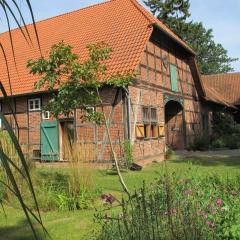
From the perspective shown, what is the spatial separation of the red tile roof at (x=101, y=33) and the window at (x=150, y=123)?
2623 millimetres

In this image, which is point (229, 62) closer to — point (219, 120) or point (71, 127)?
point (219, 120)

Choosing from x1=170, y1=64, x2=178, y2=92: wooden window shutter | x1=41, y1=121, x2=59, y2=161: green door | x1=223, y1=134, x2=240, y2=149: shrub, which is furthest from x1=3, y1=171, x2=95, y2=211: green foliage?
x1=223, y1=134, x2=240, y2=149: shrub

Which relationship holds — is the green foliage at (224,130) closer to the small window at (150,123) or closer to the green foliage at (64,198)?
the small window at (150,123)

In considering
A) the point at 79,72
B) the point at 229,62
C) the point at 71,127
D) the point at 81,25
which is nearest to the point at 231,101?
the point at 81,25

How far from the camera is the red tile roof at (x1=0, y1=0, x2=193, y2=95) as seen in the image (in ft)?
59.0

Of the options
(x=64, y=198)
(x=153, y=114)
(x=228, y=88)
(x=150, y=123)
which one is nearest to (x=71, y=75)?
(x=64, y=198)

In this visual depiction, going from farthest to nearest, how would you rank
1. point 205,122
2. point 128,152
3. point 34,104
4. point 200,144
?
point 205,122 < point 200,144 < point 34,104 < point 128,152

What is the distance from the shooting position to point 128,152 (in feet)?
53.9

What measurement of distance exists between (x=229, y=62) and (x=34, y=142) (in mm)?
64045

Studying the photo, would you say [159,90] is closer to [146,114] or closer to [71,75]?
[146,114]

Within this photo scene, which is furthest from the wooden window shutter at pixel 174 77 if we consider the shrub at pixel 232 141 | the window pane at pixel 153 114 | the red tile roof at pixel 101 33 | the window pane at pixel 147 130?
the shrub at pixel 232 141

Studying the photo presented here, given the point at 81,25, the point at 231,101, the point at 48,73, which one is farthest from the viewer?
the point at 231,101

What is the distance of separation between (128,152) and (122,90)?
252 centimetres

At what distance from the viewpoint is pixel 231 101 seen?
119 feet
